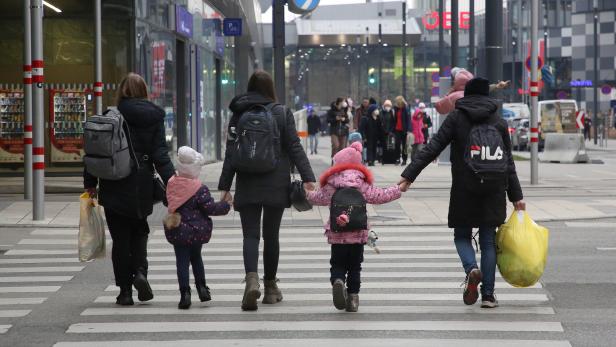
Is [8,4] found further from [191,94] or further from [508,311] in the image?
[508,311]

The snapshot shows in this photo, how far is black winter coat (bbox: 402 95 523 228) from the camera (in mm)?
9805

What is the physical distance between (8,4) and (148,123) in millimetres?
17510

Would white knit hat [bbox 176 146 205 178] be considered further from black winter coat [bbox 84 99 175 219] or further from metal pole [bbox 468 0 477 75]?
metal pole [bbox 468 0 477 75]

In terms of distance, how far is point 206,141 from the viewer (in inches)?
1449

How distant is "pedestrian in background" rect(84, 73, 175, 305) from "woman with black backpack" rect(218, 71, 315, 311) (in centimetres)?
59

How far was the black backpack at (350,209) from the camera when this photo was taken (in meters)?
→ 9.52

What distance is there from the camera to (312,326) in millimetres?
9008

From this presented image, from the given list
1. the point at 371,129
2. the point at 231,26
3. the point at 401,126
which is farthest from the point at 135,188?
the point at 401,126

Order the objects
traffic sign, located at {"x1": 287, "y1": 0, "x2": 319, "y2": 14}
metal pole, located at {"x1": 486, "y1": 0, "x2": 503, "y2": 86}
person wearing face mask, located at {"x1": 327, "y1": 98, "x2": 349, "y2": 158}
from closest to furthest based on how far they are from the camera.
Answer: traffic sign, located at {"x1": 287, "y1": 0, "x2": 319, "y2": 14} < metal pole, located at {"x1": 486, "y1": 0, "x2": 503, "y2": 86} < person wearing face mask, located at {"x1": 327, "y1": 98, "x2": 349, "y2": 158}

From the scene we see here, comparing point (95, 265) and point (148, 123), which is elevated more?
point (148, 123)

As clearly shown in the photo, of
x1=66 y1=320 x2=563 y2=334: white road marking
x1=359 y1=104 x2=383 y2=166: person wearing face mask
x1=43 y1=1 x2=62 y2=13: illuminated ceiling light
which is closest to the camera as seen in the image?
x1=66 y1=320 x2=563 y2=334: white road marking

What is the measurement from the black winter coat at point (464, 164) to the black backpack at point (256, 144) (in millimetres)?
987

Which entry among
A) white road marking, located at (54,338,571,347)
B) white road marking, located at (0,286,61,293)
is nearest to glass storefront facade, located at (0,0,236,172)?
white road marking, located at (0,286,61,293)

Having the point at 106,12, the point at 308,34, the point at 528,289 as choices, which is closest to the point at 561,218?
the point at 528,289
